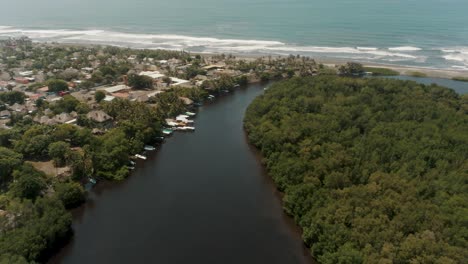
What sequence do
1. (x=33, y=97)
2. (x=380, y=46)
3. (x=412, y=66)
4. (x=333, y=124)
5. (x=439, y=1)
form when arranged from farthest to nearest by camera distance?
(x=439, y=1)
(x=380, y=46)
(x=412, y=66)
(x=33, y=97)
(x=333, y=124)

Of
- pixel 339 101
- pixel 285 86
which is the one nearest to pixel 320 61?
pixel 285 86

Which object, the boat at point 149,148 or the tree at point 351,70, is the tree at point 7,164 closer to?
the boat at point 149,148

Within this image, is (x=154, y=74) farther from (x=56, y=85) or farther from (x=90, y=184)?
(x=90, y=184)

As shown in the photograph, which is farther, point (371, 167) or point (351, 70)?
point (351, 70)

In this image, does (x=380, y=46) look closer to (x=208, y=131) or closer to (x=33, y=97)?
(x=208, y=131)

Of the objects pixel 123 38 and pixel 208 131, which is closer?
pixel 208 131

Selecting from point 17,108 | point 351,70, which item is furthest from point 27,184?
point 351,70

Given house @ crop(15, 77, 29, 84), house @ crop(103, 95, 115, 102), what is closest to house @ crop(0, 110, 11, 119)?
house @ crop(103, 95, 115, 102)
